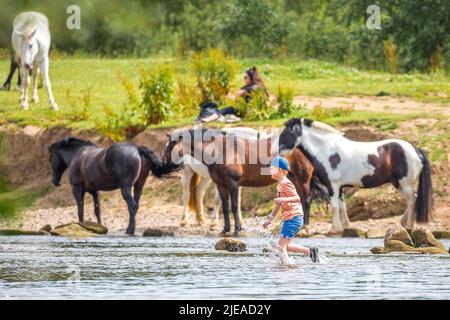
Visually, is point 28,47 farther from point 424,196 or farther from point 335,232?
point 424,196

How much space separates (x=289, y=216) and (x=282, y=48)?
24272mm

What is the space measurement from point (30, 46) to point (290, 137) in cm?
1045

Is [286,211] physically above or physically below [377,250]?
above

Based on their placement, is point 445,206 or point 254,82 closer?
point 445,206

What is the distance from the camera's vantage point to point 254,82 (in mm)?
27672

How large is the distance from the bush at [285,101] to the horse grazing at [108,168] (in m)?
4.56

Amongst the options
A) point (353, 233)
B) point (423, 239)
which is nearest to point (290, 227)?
point (423, 239)

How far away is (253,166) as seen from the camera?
23.5 metres

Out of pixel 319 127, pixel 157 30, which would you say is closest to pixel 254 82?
pixel 319 127

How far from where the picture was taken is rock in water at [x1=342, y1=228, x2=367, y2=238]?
71.7 feet

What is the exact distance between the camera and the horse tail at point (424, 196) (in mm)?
22203

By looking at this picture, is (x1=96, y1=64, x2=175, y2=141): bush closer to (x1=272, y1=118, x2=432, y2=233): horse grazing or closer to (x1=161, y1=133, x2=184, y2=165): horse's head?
(x1=161, y1=133, x2=184, y2=165): horse's head
